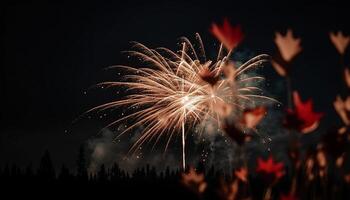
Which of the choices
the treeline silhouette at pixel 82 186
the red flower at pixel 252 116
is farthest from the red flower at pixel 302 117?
the treeline silhouette at pixel 82 186

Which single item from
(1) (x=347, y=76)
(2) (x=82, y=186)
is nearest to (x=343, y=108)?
(1) (x=347, y=76)

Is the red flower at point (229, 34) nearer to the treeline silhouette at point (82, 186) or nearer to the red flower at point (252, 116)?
the red flower at point (252, 116)

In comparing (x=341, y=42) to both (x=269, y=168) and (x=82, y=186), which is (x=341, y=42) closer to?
(x=269, y=168)

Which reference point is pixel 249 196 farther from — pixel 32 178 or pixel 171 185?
pixel 32 178

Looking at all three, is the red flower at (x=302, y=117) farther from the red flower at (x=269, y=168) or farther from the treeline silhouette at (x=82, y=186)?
the treeline silhouette at (x=82, y=186)

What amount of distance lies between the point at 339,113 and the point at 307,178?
0.87 m

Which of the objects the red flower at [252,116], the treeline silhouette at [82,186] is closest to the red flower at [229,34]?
the red flower at [252,116]

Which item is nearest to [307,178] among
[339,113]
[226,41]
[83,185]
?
[339,113]

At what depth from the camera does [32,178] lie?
115125 mm

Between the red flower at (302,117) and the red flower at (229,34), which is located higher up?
the red flower at (229,34)

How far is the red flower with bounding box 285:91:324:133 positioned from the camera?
18.6ft

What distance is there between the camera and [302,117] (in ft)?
18.6

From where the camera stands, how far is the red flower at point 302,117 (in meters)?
5.66

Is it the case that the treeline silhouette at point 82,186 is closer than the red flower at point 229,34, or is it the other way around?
the red flower at point 229,34
